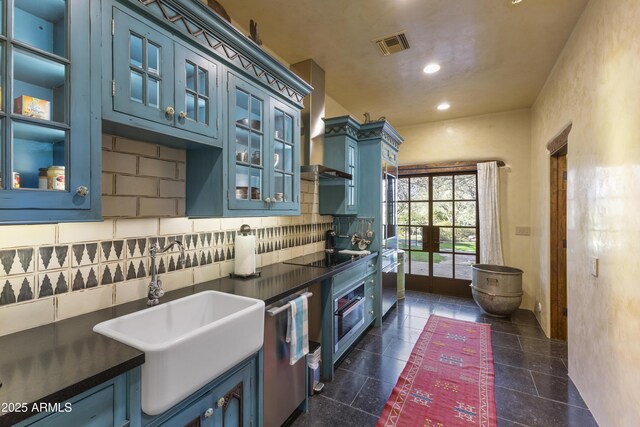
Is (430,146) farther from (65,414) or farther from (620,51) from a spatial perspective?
(65,414)

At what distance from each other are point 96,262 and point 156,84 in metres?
0.89

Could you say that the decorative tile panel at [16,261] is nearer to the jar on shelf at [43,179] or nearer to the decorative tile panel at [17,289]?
the decorative tile panel at [17,289]

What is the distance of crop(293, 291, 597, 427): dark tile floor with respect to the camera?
1.96 meters

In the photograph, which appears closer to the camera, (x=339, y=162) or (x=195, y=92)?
(x=195, y=92)

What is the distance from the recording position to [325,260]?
2754 mm

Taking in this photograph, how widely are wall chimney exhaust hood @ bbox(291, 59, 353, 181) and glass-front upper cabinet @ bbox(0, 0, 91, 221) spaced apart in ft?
5.85

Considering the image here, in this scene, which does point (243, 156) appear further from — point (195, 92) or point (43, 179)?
point (43, 179)

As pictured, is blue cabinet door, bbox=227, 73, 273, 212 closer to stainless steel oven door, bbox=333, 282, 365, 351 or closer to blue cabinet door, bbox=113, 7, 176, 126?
blue cabinet door, bbox=113, 7, 176, 126

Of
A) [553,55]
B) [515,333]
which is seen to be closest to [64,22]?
[553,55]

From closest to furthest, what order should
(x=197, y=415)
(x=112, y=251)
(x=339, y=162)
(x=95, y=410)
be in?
(x=95, y=410) < (x=197, y=415) < (x=112, y=251) < (x=339, y=162)

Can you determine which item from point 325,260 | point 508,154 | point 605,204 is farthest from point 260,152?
point 508,154

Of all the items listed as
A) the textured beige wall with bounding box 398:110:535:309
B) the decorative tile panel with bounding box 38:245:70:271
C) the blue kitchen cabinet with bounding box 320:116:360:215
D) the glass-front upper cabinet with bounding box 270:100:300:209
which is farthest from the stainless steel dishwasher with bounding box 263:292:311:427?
the textured beige wall with bounding box 398:110:535:309

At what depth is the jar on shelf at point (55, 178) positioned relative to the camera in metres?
0.99

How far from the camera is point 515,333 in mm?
3281
